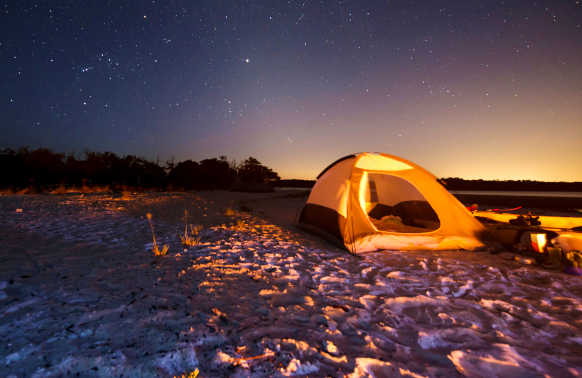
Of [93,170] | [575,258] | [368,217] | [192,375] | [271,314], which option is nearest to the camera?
[192,375]

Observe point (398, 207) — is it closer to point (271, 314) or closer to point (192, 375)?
point (271, 314)

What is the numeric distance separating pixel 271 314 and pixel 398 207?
18.3ft

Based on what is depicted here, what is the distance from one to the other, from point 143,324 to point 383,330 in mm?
1841

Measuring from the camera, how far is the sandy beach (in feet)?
4.98

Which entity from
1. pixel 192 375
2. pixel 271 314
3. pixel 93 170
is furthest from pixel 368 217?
pixel 93 170

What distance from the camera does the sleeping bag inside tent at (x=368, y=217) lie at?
4293 mm

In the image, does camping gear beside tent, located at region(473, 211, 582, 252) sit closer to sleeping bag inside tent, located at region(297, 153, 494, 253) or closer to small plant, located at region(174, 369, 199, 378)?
sleeping bag inside tent, located at region(297, 153, 494, 253)

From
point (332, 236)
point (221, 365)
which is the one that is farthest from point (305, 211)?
point (221, 365)

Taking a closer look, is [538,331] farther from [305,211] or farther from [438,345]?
[305,211]

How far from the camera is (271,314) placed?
2088mm

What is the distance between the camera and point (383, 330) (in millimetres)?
1942

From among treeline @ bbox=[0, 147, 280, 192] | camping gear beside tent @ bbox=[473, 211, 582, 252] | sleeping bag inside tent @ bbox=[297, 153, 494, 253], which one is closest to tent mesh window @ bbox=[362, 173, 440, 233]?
sleeping bag inside tent @ bbox=[297, 153, 494, 253]

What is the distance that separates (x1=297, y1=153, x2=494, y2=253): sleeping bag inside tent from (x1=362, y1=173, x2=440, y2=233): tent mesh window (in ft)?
0.40

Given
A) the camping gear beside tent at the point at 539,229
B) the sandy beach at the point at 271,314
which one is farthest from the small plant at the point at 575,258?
the sandy beach at the point at 271,314
